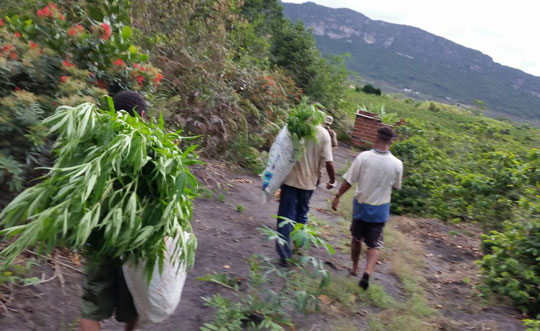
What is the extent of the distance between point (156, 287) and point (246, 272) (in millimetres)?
2508

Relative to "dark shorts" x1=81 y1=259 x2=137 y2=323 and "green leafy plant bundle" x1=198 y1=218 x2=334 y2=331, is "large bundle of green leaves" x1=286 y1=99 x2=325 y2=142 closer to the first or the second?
"green leafy plant bundle" x1=198 y1=218 x2=334 y2=331

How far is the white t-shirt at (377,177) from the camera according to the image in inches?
200

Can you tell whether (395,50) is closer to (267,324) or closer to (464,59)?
(464,59)

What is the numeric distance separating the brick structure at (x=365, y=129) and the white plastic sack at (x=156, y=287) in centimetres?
1417

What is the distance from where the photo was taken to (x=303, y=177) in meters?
5.20

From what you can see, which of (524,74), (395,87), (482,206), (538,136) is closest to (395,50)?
(524,74)

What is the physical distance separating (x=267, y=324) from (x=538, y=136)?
12.7 metres

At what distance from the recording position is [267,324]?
380cm

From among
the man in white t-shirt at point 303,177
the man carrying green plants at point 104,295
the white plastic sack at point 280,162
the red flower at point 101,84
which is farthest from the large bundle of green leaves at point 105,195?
the man in white t-shirt at point 303,177

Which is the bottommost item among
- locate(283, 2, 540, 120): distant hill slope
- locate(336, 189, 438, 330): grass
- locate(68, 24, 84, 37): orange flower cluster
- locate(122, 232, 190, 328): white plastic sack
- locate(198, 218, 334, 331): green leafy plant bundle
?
locate(336, 189, 438, 330): grass

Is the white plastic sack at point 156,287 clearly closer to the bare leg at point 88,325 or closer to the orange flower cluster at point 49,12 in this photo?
the bare leg at point 88,325

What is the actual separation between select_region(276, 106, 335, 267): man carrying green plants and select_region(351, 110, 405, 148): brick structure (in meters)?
11.3

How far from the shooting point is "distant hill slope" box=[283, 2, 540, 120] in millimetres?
72938

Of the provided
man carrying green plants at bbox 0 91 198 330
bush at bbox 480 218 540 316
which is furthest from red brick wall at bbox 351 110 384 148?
man carrying green plants at bbox 0 91 198 330
